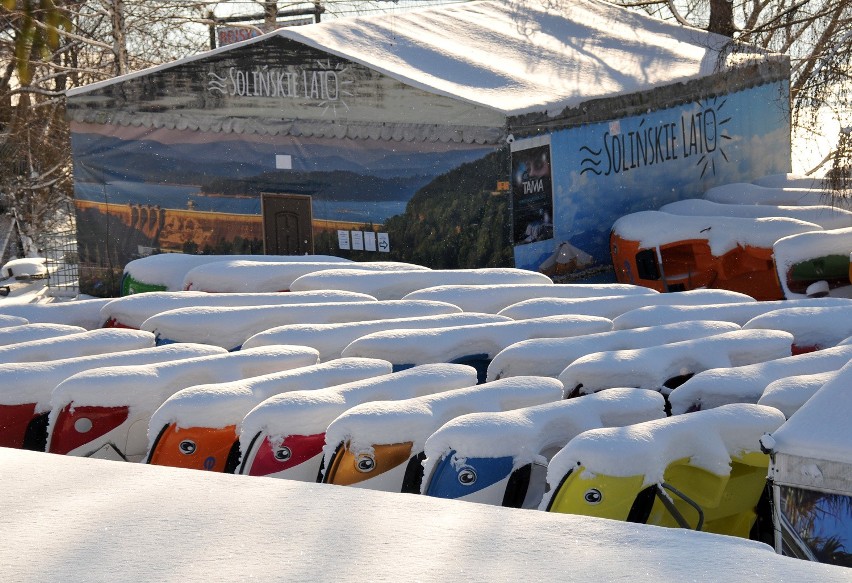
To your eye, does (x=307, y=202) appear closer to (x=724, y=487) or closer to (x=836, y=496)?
(x=724, y=487)

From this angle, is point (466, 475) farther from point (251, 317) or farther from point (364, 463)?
point (251, 317)

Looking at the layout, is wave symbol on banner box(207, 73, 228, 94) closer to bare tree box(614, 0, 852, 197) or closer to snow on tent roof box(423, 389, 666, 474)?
bare tree box(614, 0, 852, 197)

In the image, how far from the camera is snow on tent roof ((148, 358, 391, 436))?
20.2ft

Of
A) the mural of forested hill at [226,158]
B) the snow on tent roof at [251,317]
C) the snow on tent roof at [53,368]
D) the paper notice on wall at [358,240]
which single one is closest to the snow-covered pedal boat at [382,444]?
the snow on tent roof at [53,368]

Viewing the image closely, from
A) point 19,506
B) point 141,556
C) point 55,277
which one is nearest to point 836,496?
point 141,556

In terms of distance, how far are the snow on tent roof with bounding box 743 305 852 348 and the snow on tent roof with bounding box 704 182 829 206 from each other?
7316 mm

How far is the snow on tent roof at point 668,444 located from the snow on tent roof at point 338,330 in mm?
2664

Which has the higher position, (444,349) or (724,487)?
(444,349)

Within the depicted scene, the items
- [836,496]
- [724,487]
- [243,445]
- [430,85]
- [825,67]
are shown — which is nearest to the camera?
[836,496]

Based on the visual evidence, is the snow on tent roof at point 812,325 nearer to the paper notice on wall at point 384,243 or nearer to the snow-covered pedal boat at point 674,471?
the snow-covered pedal boat at point 674,471

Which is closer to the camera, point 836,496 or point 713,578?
point 713,578

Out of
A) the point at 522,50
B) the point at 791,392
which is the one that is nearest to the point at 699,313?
the point at 791,392

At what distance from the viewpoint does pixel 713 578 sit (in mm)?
3242

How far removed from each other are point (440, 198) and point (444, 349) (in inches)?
222
